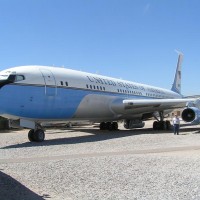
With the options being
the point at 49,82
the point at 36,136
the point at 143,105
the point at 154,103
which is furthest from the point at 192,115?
the point at 36,136

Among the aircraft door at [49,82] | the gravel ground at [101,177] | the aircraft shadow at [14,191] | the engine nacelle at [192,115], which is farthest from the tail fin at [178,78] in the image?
the aircraft shadow at [14,191]

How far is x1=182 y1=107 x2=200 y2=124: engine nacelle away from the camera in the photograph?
2289cm

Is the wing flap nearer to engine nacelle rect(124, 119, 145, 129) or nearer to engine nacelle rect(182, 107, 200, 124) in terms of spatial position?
engine nacelle rect(182, 107, 200, 124)

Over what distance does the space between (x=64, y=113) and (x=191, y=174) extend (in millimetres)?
10753

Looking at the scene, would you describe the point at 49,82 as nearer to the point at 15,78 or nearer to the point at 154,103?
the point at 15,78

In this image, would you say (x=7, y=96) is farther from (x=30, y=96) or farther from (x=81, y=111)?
(x=81, y=111)

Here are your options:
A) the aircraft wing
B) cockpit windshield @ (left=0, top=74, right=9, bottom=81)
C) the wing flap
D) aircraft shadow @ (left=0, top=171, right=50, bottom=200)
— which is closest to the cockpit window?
cockpit windshield @ (left=0, top=74, right=9, bottom=81)

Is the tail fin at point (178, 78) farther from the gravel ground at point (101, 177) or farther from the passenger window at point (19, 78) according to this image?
the gravel ground at point (101, 177)

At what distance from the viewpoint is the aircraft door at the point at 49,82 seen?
1708 cm

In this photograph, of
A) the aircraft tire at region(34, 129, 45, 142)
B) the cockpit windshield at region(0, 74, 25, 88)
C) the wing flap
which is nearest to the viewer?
the cockpit windshield at region(0, 74, 25, 88)

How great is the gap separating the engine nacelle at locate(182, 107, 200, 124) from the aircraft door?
32.1 ft

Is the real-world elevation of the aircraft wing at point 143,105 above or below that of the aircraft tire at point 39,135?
above

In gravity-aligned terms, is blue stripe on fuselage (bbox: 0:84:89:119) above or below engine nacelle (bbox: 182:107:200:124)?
above

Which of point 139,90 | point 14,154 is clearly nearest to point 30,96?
point 14,154
